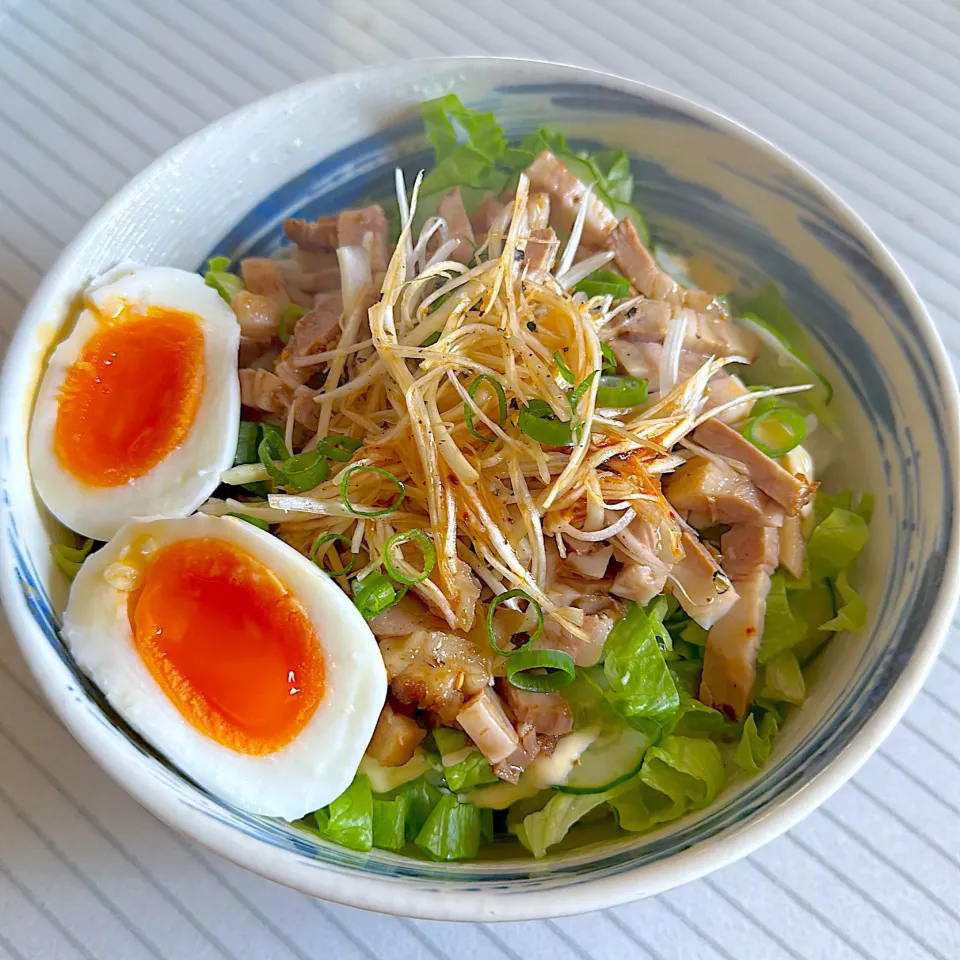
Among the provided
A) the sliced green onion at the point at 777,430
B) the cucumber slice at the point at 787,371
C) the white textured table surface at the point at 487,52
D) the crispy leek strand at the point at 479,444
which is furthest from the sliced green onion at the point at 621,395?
the white textured table surface at the point at 487,52

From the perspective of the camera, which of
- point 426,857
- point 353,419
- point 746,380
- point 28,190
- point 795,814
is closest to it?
point 795,814

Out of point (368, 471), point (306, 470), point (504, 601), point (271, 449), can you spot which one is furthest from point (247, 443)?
point (504, 601)

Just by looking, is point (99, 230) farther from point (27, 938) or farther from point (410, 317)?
point (27, 938)

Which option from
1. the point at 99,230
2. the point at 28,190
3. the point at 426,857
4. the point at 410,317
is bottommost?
the point at 426,857

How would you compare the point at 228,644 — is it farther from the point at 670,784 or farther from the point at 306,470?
the point at 670,784

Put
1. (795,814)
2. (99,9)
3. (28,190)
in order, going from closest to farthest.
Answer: (795,814), (28,190), (99,9)

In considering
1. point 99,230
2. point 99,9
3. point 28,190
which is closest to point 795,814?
point 99,230

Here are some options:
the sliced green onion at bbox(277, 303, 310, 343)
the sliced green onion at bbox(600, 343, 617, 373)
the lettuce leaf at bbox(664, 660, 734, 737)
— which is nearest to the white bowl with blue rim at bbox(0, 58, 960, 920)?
the lettuce leaf at bbox(664, 660, 734, 737)

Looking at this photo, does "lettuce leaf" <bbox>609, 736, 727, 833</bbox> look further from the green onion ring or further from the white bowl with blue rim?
the green onion ring
